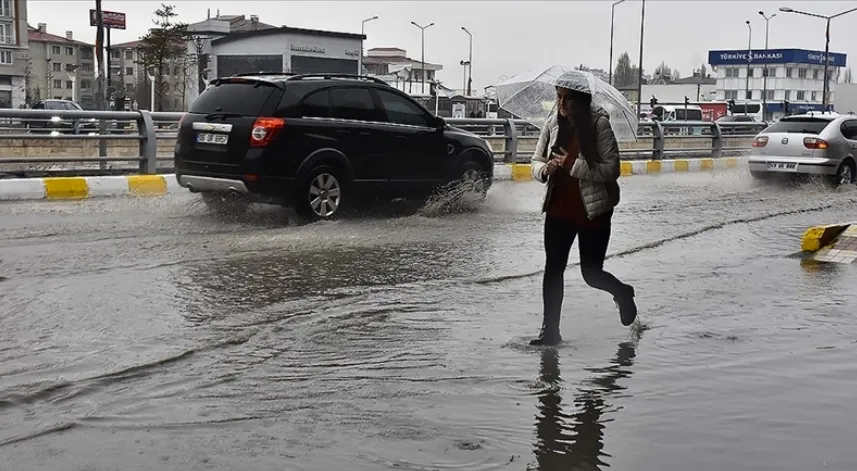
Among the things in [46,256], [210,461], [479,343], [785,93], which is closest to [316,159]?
[46,256]

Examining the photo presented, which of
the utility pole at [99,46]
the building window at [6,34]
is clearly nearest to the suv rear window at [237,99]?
the utility pole at [99,46]

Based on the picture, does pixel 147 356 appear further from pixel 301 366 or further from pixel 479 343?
pixel 479 343

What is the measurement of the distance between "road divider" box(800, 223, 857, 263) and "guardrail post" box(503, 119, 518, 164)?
426 inches

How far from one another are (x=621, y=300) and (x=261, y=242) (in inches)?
183

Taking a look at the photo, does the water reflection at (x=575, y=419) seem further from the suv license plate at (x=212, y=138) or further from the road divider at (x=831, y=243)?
the suv license plate at (x=212, y=138)

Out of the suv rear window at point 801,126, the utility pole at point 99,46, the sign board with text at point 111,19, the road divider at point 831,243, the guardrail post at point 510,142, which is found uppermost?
the sign board with text at point 111,19

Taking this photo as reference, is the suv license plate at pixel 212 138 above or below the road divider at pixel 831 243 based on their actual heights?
above

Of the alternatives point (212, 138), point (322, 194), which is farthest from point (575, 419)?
point (212, 138)

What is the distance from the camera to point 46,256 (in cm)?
888

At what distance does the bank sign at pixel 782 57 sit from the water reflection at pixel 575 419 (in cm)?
11127

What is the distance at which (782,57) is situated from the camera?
110875mm

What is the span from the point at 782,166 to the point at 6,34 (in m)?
88.3

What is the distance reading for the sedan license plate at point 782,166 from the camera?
19156 millimetres

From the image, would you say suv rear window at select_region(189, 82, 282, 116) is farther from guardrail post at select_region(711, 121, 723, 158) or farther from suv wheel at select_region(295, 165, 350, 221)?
guardrail post at select_region(711, 121, 723, 158)
